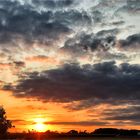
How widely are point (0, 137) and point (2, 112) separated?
33.0ft

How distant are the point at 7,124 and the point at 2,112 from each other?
5345mm

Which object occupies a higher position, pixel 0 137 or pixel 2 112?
pixel 2 112

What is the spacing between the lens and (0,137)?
469 ft

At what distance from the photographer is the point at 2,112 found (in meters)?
147

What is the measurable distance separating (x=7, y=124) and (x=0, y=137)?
575 cm

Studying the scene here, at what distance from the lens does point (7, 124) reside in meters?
145
